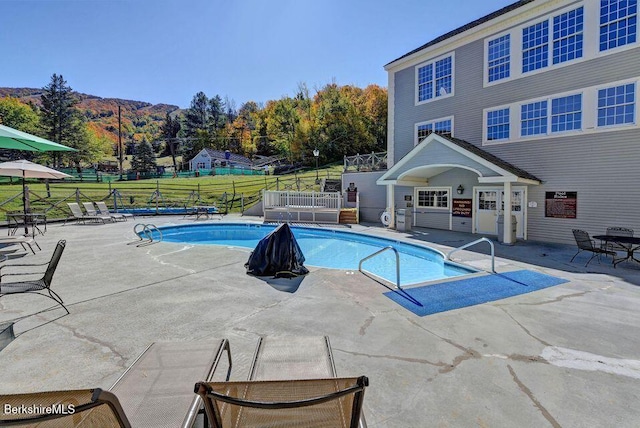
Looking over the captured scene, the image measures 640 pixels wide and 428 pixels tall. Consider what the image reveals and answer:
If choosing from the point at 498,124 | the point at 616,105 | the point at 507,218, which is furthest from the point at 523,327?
the point at 498,124

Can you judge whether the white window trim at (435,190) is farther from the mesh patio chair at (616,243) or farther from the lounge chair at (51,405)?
the lounge chair at (51,405)

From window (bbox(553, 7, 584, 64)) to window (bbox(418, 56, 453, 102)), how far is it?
13.5 feet

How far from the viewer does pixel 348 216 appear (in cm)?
1808

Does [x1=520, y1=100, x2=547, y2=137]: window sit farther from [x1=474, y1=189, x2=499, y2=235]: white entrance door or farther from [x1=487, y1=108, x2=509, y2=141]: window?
[x1=474, y1=189, x2=499, y2=235]: white entrance door

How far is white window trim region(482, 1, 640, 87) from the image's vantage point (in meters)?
10.4

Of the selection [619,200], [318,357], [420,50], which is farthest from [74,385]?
[420,50]

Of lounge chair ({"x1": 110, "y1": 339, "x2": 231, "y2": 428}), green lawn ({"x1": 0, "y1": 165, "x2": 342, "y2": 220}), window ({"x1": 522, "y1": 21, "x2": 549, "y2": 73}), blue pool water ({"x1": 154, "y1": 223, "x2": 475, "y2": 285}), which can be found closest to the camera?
lounge chair ({"x1": 110, "y1": 339, "x2": 231, "y2": 428})

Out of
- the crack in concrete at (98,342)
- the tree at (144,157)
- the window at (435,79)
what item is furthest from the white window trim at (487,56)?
the tree at (144,157)

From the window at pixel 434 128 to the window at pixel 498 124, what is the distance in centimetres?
176

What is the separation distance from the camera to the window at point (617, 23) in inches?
386

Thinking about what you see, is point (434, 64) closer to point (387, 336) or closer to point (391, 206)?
point (391, 206)

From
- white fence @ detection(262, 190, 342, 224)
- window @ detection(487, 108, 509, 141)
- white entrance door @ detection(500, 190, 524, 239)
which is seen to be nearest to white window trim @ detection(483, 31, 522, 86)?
window @ detection(487, 108, 509, 141)

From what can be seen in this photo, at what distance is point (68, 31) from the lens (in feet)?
87.6

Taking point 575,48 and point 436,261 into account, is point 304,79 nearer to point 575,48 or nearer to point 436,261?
point 575,48
